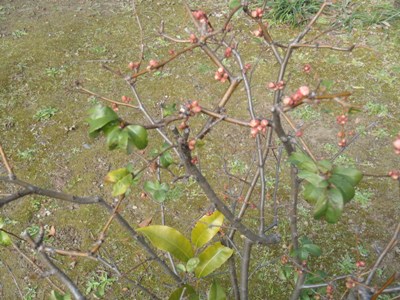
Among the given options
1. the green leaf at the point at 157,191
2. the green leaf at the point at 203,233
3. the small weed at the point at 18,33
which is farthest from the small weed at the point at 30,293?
the small weed at the point at 18,33

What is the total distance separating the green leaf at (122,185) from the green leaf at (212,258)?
691 mm

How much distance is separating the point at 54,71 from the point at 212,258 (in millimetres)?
2302

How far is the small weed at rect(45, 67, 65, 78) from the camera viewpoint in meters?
3.17

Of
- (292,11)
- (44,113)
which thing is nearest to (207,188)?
(44,113)

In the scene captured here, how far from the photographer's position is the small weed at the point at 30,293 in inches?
75.3

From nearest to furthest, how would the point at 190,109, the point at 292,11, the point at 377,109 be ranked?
the point at 190,109
the point at 377,109
the point at 292,11

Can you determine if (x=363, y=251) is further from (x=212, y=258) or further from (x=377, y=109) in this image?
(x=377, y=109)

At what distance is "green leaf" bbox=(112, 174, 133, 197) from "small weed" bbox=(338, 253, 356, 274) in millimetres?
1415

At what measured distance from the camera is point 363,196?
2.27 metres

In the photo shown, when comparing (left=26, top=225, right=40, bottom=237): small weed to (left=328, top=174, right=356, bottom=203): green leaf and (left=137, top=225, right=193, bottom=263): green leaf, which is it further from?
(left=328, top=174, right=356, bottom=203): green leaf

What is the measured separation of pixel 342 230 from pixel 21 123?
2236mm

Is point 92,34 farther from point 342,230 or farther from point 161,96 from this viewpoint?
point 342,230

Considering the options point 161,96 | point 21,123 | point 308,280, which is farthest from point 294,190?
point 21,123

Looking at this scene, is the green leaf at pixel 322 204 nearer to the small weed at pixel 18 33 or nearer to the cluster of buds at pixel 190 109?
the cluster of buds at pixel 190 109
